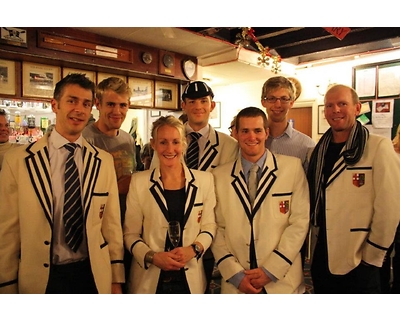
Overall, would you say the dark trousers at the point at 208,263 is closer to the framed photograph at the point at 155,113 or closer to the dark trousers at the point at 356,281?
the dark trousers at the point at 356,281

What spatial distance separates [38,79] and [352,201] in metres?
3.31

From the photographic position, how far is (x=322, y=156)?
210cm

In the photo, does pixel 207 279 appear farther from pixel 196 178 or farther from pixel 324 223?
pixel 324 223

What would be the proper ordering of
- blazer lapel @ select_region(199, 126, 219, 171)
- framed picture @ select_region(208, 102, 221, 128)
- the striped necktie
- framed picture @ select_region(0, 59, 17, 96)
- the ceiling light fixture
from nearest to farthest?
the striped necktie, blazer lapel @ select_region(199, 126, 219, 171), framed picture @ select_region(0, 59, 17, 96), the ceiling light fixture, framed picture @ select_region(208, 102, 221, 128)

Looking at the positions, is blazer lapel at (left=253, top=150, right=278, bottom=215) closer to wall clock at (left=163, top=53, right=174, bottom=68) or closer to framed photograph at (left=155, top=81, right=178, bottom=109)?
wall clock at (left=163, top=53, right=174, bottom=68)

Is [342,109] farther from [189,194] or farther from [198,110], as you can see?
[189,194]

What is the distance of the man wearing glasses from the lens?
2424 millimetres

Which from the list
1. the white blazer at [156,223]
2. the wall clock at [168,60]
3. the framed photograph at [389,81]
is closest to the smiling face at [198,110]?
the white blazer at [156,223]

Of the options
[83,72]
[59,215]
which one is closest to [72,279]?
[59,215]

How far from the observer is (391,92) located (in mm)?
5082

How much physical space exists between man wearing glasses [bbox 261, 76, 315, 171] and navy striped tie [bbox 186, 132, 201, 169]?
22.1 inches

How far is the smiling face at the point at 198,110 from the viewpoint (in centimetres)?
233

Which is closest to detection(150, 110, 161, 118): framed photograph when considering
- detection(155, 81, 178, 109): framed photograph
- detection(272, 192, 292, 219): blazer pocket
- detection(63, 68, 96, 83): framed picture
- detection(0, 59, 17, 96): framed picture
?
detection(155, 81, 178, 109): framed photograph
